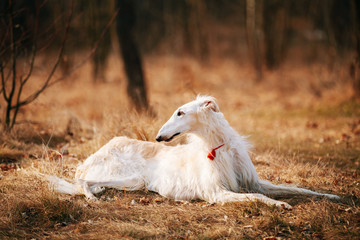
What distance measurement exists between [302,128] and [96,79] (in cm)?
1083

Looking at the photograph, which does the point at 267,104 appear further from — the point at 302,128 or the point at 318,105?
the point at 302,128

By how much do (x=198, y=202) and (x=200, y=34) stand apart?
17.9 metres

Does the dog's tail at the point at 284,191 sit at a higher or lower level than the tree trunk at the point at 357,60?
lower

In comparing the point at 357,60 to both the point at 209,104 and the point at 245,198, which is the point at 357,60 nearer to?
the point at 209,104

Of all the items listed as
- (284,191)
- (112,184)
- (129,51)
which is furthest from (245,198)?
(129,51)

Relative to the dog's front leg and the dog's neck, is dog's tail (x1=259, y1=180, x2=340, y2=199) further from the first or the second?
the dog's front leg

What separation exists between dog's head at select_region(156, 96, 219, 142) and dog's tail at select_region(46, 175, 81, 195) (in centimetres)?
144

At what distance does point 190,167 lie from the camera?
4711 mm

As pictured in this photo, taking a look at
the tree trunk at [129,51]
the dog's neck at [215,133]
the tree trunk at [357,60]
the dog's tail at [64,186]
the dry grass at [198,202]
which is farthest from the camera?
the tree trunk at [357,60]

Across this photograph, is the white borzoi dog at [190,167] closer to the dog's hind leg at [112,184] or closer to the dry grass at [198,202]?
the dog's hind leg at [112,184]

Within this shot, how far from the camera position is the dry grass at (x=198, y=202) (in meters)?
3.71

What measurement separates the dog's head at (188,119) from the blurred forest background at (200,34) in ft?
12.5

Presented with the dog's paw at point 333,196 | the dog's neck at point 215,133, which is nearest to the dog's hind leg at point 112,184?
the dog's neck at point 215,133

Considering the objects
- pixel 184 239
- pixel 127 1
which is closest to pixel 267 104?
pixel 127 1
